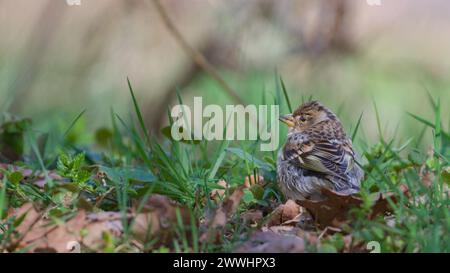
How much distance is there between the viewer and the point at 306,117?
595 centimetres

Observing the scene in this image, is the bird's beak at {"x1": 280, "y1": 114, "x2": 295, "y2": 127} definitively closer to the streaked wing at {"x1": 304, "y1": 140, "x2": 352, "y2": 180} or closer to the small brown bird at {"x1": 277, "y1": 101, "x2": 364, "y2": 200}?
the small brown bird at {"x1": 277, "y1": 101, "x2": 364, "y2": 200}

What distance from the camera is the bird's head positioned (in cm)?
590

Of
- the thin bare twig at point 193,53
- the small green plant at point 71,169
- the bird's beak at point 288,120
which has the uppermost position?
the thin bare twig at point 193,53

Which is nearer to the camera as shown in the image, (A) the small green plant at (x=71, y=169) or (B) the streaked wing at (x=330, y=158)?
(A) the small green plant at (x=71, y=169)

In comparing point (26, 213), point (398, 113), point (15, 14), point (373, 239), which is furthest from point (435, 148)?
point (15, 14)

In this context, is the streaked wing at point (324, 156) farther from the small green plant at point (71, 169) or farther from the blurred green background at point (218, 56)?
the blurred green background at point (218, 56)

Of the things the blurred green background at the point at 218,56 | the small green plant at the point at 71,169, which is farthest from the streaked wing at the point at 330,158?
the blurred green background at the point at 218,56

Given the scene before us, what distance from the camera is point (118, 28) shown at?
9508 mm

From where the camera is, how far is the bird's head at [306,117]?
19.4 ft

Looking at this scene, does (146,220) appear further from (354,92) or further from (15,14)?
(354,92)

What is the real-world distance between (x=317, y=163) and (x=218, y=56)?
424cm

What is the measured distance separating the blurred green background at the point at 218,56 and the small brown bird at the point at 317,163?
95.6 inches

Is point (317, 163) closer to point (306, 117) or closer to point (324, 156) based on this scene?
point (324, 156)
